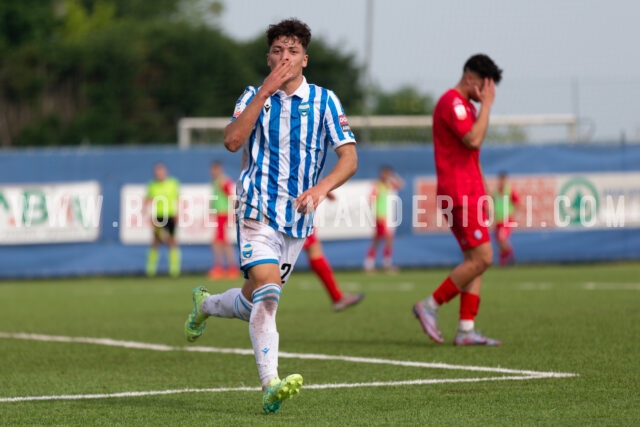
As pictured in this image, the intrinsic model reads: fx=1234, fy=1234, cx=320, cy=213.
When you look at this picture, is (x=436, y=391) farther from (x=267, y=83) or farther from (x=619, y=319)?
(x=619, y=319)

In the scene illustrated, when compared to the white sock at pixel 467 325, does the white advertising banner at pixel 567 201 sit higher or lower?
higher

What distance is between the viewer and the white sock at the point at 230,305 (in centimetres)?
725

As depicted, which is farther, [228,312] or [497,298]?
[497,298]

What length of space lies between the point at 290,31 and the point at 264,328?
63.5 inches

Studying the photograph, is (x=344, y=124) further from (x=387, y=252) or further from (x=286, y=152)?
(x=387, y=252)

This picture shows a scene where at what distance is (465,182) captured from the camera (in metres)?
9.94

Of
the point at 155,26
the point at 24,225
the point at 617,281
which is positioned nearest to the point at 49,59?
the point at 155,26

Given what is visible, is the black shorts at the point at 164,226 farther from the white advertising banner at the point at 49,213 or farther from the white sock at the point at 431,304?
the white sock at the point at 431,304

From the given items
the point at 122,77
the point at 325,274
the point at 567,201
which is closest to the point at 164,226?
the point at 567,201

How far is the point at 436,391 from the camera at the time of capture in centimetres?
721

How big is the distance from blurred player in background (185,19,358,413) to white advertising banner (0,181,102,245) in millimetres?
16854

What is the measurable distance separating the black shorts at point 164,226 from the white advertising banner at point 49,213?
1.12 m

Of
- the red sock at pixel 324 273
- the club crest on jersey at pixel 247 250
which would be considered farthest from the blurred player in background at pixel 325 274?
the club crest on jersey at pixel 247 250

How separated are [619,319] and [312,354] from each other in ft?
11.8
